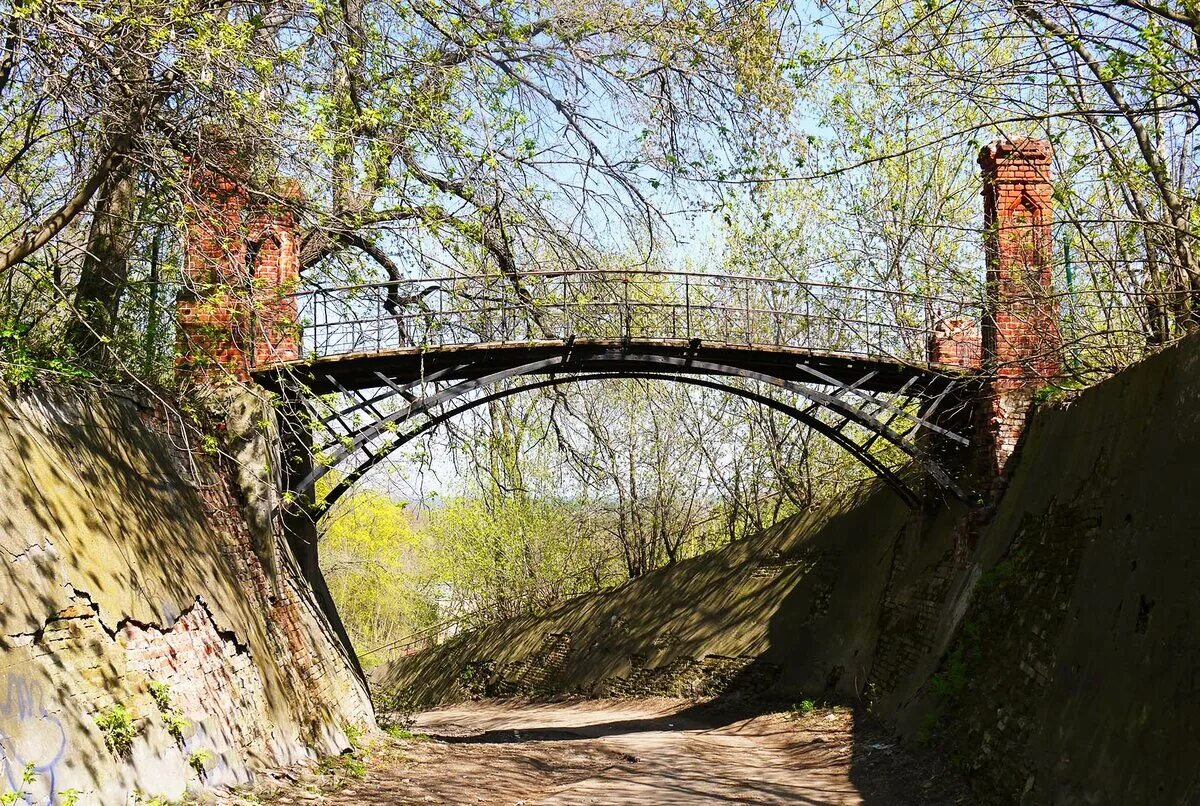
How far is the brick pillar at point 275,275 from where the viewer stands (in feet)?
27.2

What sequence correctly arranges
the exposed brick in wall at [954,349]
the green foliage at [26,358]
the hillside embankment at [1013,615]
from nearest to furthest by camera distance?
the hillside embankment at [1013,615]
the green foliage at [26,358]
the exposed brick in wall at [954,349]

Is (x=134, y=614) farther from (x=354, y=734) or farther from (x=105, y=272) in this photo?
(x=354, y=734)

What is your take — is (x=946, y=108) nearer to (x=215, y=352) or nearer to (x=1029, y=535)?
(x=1029, y=535)

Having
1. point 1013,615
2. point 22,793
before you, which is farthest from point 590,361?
point 22,793

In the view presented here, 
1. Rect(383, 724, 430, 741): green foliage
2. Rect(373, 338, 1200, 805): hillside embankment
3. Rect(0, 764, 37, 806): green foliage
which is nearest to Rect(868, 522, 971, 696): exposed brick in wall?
Rect(373, 338, 1200, 805): hillside embankment

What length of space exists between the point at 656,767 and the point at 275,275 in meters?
6.98

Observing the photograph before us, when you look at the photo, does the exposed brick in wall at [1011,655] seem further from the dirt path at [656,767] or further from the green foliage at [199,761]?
the green foliage at [199,761]

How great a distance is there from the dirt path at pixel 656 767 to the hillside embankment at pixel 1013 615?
0.61m

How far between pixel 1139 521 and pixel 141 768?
7.13 meters

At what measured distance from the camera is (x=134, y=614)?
7.50 metres

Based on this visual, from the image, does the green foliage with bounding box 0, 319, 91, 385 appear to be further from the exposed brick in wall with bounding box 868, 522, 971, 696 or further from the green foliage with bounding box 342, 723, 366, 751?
the exposed brick in wall with bounding box 868, 522, 971, 696

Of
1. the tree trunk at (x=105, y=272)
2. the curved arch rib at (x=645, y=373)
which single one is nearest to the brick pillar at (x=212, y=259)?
the tree trunk at (x=105, y=272)

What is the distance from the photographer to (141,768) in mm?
6914

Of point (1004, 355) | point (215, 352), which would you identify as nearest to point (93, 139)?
point (215, 352)
